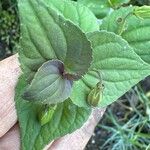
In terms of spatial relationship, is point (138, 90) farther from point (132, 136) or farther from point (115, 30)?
point (115, 30)

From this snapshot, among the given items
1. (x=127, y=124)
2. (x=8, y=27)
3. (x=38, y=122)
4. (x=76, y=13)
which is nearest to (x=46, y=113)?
(x=38, y=122)

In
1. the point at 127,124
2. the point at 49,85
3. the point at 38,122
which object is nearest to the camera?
the point at 49,85

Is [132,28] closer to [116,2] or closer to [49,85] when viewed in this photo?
[116,2]

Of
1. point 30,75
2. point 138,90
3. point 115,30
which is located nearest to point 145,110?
point 138,90

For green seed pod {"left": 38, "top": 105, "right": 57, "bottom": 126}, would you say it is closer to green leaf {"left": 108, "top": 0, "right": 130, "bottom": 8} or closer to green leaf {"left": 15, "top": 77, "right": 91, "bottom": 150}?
green leaf {"left": 15, "top": 77, "right": 91, "bottom": 150}

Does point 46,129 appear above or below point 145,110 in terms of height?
above

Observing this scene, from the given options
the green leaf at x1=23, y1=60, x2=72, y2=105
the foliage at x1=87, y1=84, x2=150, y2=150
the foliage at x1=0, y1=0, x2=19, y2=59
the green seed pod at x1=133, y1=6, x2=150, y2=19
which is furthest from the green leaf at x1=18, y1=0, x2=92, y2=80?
the foliage at x1=87, y1=84, x2=150, y2=150
